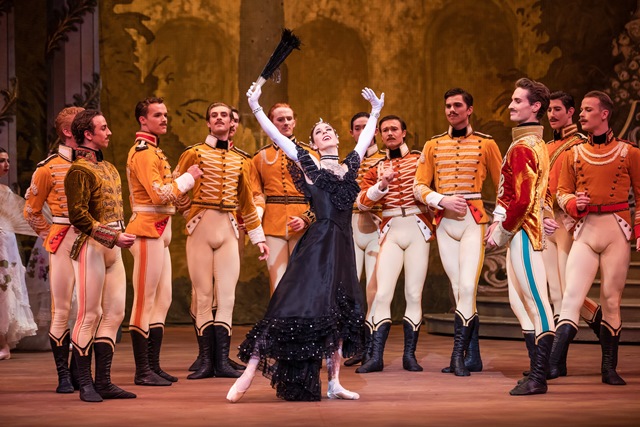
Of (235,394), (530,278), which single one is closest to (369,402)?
(235,394)

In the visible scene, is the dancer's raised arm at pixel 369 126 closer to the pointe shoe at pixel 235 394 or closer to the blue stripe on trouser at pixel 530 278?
the blue stripe on trouser at pixel 530 278

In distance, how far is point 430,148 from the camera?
702 centimetres

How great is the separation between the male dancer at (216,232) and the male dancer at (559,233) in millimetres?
1962

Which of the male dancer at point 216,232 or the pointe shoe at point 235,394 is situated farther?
the male dancer at point 216,232

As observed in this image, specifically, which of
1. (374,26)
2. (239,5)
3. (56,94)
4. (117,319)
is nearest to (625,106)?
(374,26)

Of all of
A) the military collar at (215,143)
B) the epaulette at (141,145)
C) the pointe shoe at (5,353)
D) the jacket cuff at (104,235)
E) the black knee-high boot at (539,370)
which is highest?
the military collar at (215,143)

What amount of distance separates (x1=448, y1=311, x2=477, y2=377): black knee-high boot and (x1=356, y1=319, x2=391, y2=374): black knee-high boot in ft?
1.54

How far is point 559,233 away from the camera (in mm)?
6977

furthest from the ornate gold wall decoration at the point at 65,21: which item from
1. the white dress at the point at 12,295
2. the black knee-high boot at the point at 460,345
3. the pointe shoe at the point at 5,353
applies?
the black knee-high boot at the point at 460,345

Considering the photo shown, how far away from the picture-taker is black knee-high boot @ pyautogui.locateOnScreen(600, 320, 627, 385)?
6.19 m

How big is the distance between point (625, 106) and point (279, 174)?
478 cm

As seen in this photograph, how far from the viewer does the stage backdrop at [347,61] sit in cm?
1053

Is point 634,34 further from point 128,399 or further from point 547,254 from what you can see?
point 128,399

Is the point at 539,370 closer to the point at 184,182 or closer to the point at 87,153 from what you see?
the point at 184,182
